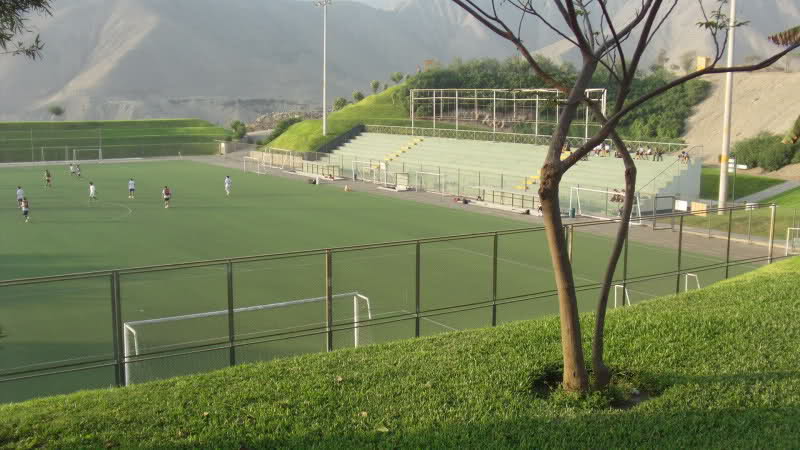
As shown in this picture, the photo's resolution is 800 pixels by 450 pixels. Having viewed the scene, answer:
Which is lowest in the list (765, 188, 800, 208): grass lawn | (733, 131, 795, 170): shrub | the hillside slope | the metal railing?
(765, 188, 800, 208): grass lawn

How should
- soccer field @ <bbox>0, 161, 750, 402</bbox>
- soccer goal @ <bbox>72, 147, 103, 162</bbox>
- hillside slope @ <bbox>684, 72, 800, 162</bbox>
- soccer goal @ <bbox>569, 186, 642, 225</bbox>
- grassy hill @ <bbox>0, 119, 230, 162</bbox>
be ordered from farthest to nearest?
hillside slope @ <bbox>684, 72, 800, 162</bbox> → soccer goal @ <bbox>72, 147, 103, 162</bbox> → grassy hill @ <bbox>0, 119, 230, 162</bbox> → soccer goal @ <bbox>569, 186, 642, 225</bbox> → soccer field @ <bbox>0, 161, 750, 402</bbox>

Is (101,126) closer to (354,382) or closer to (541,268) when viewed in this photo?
(541,268)

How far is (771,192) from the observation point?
148 ft

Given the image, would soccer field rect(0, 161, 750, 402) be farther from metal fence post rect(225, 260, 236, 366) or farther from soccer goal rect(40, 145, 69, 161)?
soccer goal rect(40, 145, 69, 161)

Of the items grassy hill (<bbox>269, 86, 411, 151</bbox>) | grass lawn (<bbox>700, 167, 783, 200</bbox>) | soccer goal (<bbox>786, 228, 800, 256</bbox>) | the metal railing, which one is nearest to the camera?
soccer goal (<bbox>786, 228, 800, 256</bbox>)

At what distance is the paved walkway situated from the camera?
4384 cm

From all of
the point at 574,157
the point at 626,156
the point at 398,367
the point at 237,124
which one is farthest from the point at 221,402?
the point at 237,124

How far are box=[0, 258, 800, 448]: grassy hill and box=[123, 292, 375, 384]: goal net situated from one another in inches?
127

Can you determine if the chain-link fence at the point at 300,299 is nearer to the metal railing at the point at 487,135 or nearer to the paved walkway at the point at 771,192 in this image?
the paved walkway at the point at 771,192

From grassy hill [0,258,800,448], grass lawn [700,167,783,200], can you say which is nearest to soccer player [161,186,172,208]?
grass lawn [700,167,783,200]

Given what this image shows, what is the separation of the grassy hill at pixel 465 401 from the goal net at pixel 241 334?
127 inches

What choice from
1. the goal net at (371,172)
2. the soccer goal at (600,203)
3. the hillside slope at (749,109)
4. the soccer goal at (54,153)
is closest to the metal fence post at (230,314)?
the soccer goal at (600,203)

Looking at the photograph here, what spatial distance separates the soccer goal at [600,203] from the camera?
3747 centimetres

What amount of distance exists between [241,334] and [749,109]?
82625 millimetres
